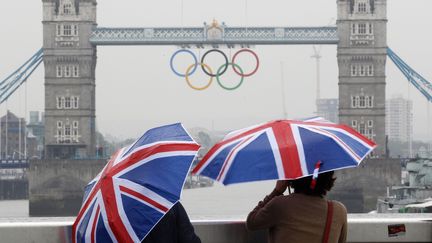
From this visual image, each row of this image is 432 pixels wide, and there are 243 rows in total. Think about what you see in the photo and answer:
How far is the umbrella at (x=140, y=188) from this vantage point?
4035mm

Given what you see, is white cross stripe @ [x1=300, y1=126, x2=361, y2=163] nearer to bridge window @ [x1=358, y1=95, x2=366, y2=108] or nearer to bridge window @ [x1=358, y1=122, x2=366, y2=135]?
bridge window @ [x1=358, y1=122, x2=366, y2=135]

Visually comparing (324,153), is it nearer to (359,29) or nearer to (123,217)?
(123,217)

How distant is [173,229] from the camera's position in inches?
164

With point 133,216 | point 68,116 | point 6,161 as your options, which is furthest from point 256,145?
point 6,161

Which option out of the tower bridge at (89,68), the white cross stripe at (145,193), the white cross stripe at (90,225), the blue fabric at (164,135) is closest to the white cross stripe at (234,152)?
the blue fabric at (164,135)

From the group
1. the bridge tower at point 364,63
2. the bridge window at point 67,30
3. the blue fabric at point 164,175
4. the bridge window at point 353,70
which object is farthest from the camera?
the bridge window at point 353,70

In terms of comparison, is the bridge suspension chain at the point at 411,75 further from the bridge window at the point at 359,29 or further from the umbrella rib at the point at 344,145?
the umbrella rib at the point at 344,145

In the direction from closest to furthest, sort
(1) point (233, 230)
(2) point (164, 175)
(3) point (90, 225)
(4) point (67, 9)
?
(2) point (164, 175) → (3) point (90, 225) → (1) point (233, 230) → (4) point (67, 9)

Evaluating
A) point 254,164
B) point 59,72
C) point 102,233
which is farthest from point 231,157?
point 59,72

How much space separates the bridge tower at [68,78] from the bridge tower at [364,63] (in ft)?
44.1

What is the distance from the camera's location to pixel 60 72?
6169cm

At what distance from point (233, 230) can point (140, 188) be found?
67cm

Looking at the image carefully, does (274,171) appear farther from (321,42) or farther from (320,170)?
(321,42)

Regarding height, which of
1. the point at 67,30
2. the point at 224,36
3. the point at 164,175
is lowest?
the point at 164,175
